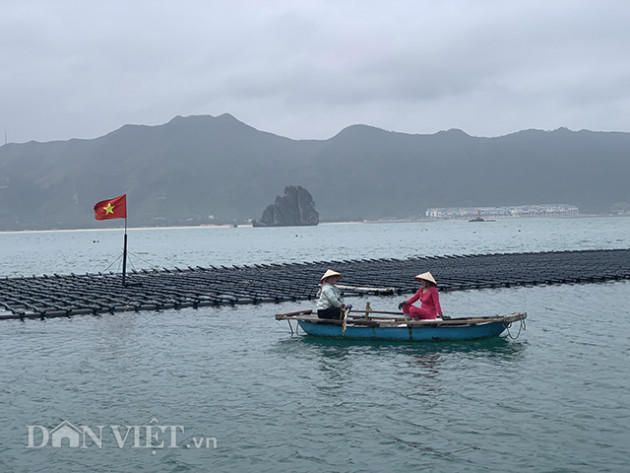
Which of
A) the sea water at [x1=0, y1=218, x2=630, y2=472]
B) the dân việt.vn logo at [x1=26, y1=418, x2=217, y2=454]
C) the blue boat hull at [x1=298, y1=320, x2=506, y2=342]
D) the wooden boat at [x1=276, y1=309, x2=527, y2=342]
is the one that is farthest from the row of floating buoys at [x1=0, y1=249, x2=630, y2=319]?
the dân việt.vn logo at [x1=26, y1=418, x2=217, y2=454]

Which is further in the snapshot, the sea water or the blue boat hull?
the blue boat hull

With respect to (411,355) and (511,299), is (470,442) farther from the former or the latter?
(511,299)

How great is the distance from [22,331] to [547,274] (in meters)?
40.6

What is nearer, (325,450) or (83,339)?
(325,450)

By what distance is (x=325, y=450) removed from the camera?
585 inches

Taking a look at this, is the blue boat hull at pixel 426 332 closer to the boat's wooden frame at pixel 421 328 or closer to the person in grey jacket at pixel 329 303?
the boat's wooden frame at pixel 421 328

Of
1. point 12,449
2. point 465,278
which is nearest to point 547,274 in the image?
point 465,278

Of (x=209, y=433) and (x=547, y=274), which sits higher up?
(x=547, y=274)

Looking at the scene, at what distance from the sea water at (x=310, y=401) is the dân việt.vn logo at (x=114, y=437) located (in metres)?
0.05

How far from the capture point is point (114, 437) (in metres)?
15.8

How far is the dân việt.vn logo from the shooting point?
50.5ft

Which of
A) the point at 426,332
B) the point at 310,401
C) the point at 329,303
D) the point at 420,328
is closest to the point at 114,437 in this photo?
the point at 310,401

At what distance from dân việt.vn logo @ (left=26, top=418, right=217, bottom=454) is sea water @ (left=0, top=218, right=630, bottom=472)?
2.0 inches

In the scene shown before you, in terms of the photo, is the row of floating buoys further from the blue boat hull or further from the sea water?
the sea water
